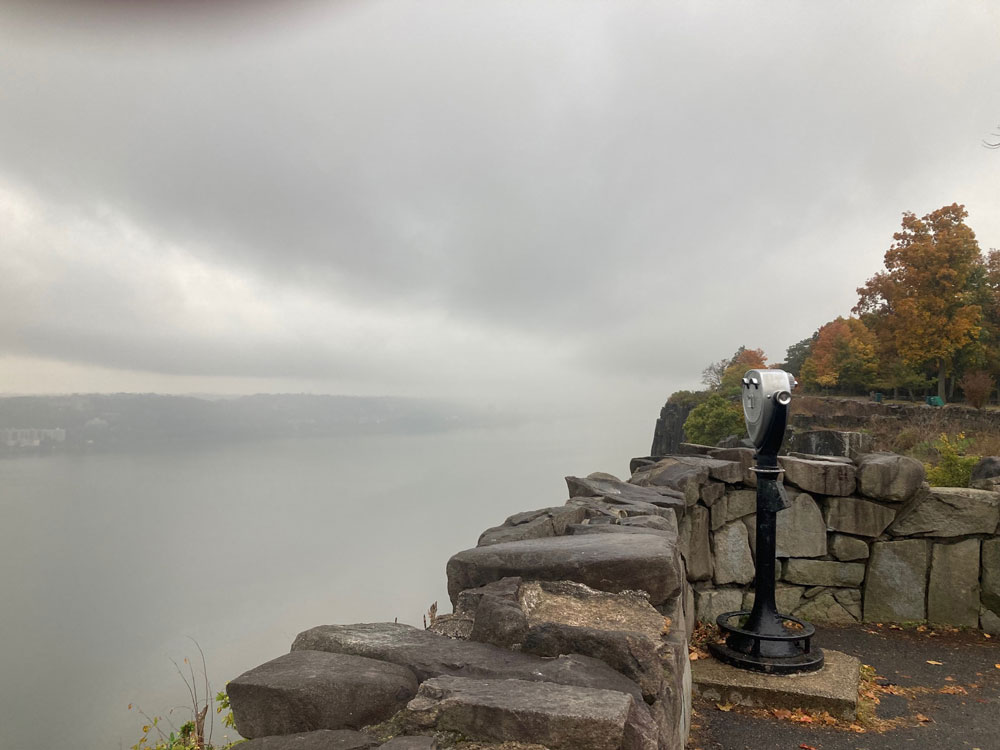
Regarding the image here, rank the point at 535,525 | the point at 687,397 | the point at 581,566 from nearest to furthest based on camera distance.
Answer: the point at 581,566 → the point at 535,525 → the point at 687,397

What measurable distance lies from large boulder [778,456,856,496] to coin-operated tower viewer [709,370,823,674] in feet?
5.94

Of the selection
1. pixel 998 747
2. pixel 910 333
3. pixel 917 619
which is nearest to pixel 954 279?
pixel 910 333

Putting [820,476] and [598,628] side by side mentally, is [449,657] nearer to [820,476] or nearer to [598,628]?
[598,628]

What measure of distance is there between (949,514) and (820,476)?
1303mm

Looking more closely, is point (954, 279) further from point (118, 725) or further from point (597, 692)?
point (118, 725)

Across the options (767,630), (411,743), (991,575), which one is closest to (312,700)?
(411,743)

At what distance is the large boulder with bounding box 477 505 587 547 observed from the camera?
4188 millimetres

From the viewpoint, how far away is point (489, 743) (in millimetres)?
1958

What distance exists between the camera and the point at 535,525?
4375mm

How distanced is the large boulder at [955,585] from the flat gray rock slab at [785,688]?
2401 millimetres

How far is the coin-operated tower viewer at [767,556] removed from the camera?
5.42m

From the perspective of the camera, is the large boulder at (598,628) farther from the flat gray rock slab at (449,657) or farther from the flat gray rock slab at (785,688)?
the flat gray rock slab at (785,688)

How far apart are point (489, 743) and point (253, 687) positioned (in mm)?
797

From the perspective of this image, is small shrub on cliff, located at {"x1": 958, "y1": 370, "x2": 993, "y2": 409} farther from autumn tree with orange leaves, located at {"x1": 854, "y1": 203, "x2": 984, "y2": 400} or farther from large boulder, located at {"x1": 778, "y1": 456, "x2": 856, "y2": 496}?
large boulder, located at {"x1": 778, "y1": 456, "x2": 856, "y2": 496}
